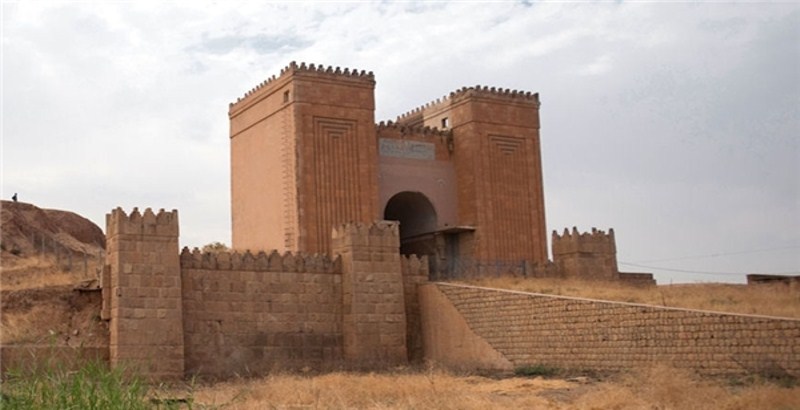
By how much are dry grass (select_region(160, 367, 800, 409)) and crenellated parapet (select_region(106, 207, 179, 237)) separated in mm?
4308

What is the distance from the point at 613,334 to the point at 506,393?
3.07m

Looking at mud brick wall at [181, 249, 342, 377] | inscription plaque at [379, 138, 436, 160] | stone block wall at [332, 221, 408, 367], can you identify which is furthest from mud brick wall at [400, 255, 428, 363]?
inscription plaque at [379, 138, 436, 160]

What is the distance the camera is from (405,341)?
24609 mm

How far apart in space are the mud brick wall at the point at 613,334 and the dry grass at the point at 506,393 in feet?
2.21

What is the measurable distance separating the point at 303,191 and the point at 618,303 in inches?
540

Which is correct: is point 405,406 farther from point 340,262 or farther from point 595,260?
point 595,260

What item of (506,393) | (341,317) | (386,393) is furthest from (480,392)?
(341,317)

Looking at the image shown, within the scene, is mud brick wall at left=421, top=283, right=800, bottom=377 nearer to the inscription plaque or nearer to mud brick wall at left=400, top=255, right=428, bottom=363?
mud brick wall at left=400, top=255, right=428, bottom=363

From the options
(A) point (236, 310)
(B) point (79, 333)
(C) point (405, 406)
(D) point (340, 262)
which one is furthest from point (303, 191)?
(C) point (405, 406)

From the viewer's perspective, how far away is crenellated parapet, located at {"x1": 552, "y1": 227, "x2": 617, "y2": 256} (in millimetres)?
28525

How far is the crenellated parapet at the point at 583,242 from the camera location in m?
28.5

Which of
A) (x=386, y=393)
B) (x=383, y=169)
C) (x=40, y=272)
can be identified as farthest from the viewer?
(x=383, y=169)

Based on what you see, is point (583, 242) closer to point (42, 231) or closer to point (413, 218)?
point (413, 218)

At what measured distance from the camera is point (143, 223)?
21719 mm
